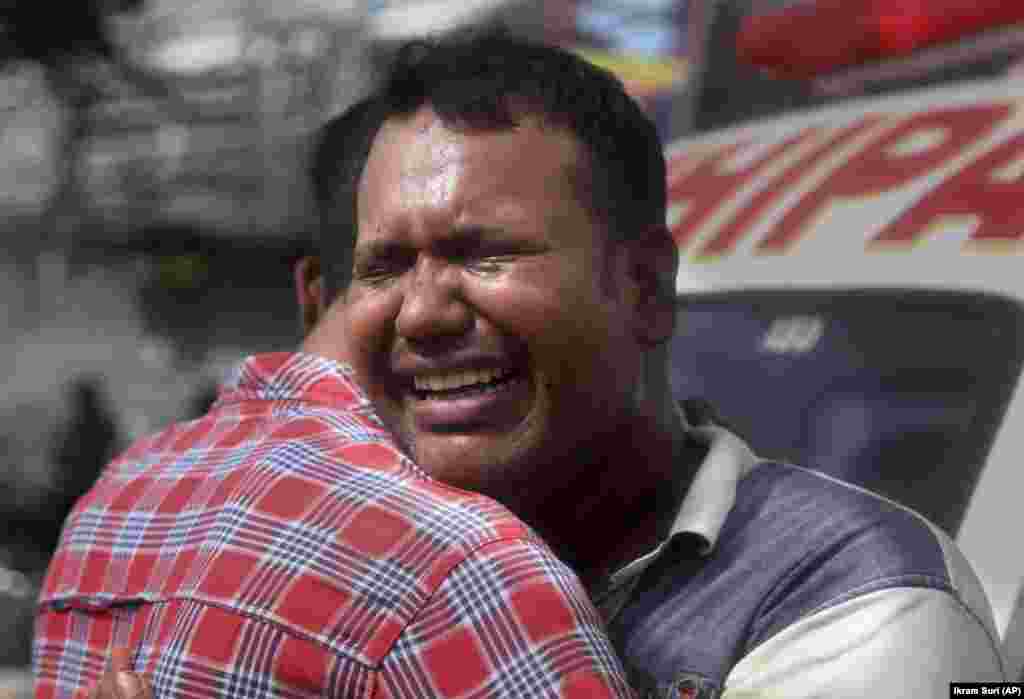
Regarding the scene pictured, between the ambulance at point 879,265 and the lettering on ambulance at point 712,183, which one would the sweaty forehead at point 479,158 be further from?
the lettering on ambulance at point 712,183

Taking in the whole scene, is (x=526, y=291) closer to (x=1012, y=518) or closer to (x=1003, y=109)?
(x=1012, y=518)

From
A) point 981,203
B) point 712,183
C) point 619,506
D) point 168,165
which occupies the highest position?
point 981,203

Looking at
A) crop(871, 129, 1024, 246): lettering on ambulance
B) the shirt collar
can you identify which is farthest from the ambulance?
the shirt collar

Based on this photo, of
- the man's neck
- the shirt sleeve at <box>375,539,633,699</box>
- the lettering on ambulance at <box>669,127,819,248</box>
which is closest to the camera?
the shirt sleeve at <box>375,539,633,699</box>

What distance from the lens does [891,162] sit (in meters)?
2.37

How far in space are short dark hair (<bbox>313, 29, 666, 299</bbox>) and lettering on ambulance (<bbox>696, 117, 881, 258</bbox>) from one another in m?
0.88

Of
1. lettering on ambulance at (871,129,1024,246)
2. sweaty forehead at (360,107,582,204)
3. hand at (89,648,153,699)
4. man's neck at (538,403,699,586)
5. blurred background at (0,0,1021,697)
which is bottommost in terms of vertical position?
blurred background at (0,0,1021,697)

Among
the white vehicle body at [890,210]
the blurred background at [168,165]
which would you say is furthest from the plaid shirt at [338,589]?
the blurred background at [168,165]

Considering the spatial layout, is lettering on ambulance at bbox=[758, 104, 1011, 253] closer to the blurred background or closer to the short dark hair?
the blurred background

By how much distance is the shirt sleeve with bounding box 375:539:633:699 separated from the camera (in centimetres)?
120

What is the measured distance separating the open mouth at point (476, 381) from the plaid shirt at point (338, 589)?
92mm

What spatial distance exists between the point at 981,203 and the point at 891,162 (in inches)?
10.5

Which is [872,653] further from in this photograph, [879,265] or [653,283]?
[879,265]

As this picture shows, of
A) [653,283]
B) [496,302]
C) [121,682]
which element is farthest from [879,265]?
[121,682]
